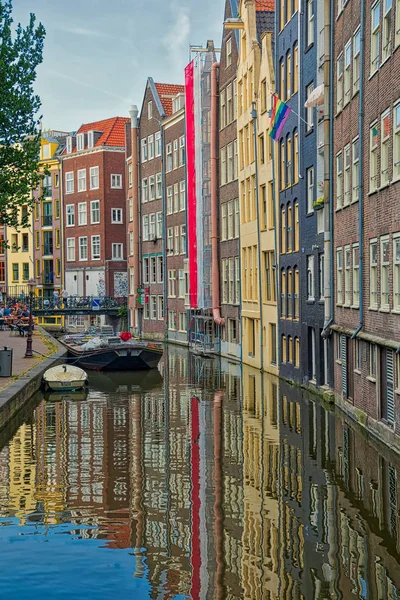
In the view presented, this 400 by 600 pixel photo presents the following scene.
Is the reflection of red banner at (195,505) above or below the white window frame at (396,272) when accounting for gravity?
below

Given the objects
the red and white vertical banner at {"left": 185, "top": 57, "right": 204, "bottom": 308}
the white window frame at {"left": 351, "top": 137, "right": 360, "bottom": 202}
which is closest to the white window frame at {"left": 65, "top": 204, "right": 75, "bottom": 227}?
the red and white vertical banner at {"left": 185, "top": 57, "right": 204, "bottom": 308}

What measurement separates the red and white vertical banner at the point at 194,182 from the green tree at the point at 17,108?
21.8 metres

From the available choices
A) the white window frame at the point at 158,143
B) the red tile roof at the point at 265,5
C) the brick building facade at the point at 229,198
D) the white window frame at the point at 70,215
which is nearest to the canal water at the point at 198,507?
the brick building facade at the point at 229,198

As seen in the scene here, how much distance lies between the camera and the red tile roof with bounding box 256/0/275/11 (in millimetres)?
47656

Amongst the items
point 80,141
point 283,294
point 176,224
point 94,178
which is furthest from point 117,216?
point 283,294

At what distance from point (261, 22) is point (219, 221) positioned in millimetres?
11351

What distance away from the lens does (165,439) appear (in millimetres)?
22906

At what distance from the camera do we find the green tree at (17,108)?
107 feet

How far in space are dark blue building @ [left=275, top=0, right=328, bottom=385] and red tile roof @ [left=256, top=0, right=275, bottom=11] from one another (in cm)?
964

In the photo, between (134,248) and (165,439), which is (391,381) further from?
(134,248)

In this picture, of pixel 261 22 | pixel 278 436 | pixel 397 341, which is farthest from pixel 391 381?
pixel 261 22

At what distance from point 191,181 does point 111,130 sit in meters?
30.5

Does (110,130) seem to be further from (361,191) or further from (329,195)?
(361,191)

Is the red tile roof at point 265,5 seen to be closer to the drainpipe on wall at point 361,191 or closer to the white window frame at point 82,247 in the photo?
the drainpipe on wall at point 361,191
